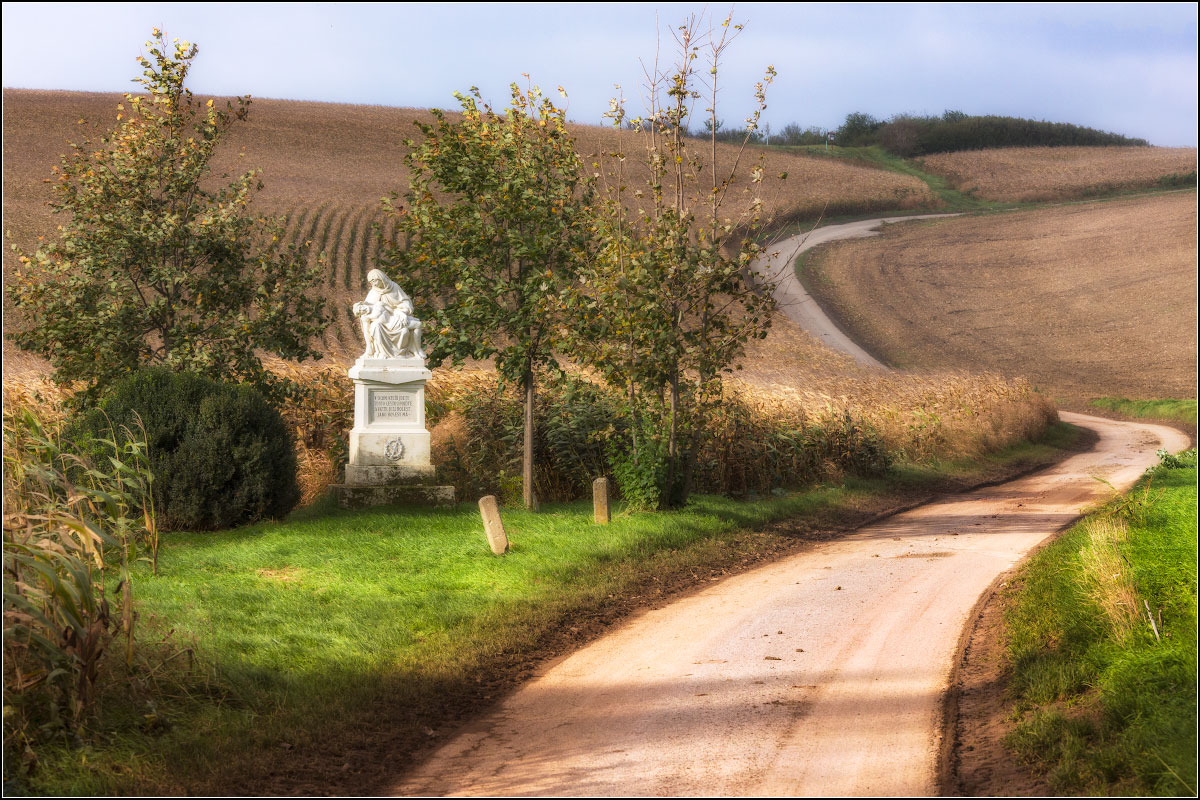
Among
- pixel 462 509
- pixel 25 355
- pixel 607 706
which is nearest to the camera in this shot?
pixel 607 706

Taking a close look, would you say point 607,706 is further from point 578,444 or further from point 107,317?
point 107,317

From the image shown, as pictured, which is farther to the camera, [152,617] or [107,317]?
[107,317]

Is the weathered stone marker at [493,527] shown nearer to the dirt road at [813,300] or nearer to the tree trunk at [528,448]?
the tree trunk at [528,448]

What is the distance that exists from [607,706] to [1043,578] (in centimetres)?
542

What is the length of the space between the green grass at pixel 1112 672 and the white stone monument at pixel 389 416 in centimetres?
809

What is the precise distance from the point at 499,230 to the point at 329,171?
1856 inches

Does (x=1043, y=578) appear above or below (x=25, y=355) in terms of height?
below

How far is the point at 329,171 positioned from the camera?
59094 mm

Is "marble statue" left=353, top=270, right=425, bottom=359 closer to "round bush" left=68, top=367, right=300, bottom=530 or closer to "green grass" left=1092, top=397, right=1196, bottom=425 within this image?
"round bush" left=68, top=367, right=300, bottom=530

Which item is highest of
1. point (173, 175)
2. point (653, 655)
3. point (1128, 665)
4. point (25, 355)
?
point (173, 175)

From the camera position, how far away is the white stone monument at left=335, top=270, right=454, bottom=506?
14.3 meters

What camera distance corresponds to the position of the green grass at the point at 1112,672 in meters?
5.56

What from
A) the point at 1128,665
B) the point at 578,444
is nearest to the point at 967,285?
the point at 578,444

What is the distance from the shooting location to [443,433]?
1711 centimetres
